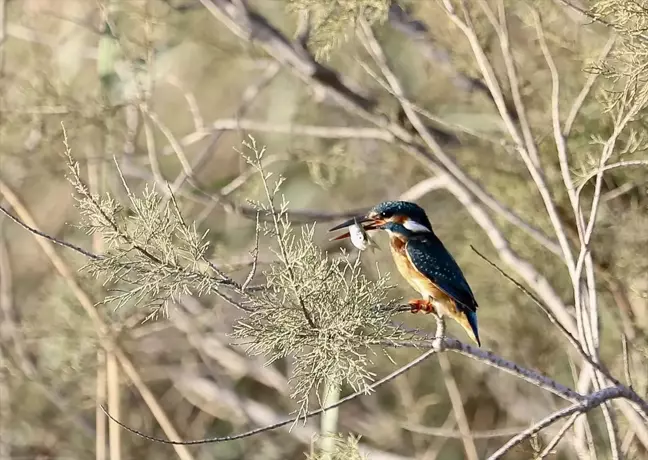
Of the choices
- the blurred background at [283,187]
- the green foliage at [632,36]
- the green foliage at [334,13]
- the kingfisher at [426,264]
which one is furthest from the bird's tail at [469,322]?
the green foliage at [334,13]

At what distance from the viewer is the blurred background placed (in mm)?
2186

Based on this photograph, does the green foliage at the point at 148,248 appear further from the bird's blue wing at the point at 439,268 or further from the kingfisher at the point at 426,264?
the bird's blue wing at the point at 439,268

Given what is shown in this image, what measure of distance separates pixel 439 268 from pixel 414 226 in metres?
0.11

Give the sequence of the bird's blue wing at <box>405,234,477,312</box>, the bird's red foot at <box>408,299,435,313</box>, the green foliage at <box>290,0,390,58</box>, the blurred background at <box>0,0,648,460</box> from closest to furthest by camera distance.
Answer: the bird's red foot at <box>408,299,435,313</box>, the bird's blue wing at <box>405,234,477,312</box>, the green foliage at <box>290,0,390,58</box>, the blurred background at <box>0,0,648,460</box>

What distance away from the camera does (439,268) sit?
5.31 feet

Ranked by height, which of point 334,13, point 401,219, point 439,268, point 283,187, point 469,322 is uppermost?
point 334,13

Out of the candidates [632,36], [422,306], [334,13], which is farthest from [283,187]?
[632,36]

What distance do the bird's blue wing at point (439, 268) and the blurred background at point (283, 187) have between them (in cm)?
29

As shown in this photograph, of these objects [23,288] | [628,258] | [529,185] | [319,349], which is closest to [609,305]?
[628,258]

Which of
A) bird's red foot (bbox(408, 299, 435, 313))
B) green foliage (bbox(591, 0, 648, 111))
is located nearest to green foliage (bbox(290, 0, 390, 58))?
green foliage (bbox(591, 0, 648, 111))

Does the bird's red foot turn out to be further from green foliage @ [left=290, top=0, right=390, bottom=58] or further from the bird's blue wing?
green foliage @ [left=290, top=0, right=390, bottom=58]

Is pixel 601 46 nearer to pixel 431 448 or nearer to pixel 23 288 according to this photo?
pixel 431 448

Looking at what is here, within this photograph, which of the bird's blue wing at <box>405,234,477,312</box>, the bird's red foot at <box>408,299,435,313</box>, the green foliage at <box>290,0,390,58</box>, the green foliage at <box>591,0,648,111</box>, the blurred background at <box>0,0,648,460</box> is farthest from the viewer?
the blurred background at <box>0,0,648,460</box>

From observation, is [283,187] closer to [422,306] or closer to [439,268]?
[439,268]
